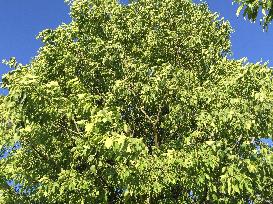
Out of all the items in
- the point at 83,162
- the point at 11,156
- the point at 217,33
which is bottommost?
the point at 83,162

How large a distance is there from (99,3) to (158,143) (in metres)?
8.27

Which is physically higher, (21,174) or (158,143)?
(158,143)

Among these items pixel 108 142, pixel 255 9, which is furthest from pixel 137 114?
pixel 255 9

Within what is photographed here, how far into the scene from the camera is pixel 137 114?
20.0m

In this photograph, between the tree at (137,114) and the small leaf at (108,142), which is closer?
the small leaf at (108,142)

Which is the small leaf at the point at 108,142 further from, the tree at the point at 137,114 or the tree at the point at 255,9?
the tree at the point at 255,9

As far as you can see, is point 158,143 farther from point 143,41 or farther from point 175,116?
point 143,41

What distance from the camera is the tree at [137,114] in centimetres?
1370

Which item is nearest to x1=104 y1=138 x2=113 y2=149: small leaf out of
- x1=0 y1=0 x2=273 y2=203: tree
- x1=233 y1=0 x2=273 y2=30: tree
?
x1=0 y1=0 x2=273 y2=203: tree

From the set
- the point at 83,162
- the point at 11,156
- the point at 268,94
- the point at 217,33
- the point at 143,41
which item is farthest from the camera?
the point at 217,33

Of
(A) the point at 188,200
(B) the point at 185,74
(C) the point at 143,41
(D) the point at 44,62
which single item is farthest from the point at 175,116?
(D) the point at 44,62

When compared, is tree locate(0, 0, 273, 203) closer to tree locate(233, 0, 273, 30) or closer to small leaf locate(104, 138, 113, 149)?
small leaf locate(104, 138, 113, 149)

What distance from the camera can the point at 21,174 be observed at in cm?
1775

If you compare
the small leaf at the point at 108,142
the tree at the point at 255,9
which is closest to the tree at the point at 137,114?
the small leaf at the point at 108,142
